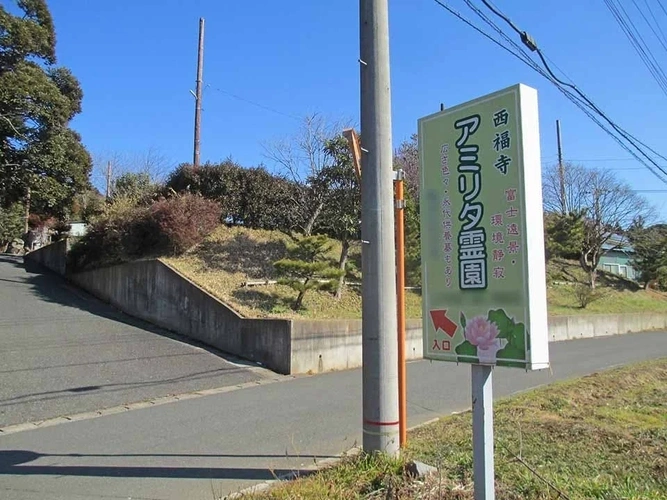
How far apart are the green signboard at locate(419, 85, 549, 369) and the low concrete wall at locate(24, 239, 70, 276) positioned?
69.5ft

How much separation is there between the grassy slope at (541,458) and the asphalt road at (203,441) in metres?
0.97

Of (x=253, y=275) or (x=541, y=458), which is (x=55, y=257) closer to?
(x=253, y=275)

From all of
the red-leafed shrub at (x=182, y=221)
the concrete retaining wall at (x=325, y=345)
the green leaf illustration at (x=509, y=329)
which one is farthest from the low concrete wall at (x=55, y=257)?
the green leaf illustration at (x=509, y=329)

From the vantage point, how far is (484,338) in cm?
383

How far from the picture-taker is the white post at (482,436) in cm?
372

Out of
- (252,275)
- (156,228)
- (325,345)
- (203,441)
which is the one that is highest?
(156,228)

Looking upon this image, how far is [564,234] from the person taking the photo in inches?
1115

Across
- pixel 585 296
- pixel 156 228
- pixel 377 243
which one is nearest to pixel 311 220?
pixel 156 228

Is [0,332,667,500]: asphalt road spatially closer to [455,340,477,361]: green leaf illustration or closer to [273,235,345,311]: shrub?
[455,340,477,361]: green leaf illustration

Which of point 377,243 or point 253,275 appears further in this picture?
point 253,275

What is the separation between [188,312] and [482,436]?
36.9 feet

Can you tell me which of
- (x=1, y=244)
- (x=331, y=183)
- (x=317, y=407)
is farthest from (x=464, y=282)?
(x=1, y=244)

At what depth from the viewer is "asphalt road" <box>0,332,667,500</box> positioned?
510 cm

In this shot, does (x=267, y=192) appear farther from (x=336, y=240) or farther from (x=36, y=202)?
(x=36, y=202)
